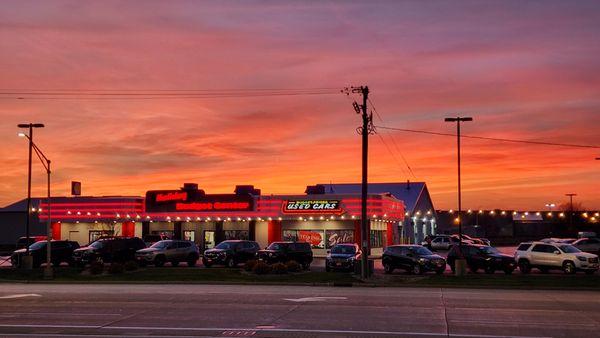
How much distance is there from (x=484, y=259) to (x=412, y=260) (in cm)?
427

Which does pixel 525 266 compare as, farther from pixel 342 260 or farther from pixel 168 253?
pixel 168 253

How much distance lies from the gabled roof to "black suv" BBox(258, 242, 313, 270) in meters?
39.2

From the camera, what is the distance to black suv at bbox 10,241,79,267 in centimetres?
4869

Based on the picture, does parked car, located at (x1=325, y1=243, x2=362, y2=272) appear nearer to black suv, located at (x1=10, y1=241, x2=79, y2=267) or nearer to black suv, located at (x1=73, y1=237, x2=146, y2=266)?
black suv, located at (x1=73, y1=237, x2=146, y2=266)

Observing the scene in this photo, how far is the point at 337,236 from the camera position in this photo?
60000 millimetres

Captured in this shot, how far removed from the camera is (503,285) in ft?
102

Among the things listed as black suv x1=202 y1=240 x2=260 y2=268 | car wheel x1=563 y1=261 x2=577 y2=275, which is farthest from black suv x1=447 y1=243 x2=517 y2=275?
black suv x1=202 y1=240 x2=260 y2=268

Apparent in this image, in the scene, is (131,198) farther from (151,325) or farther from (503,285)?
(151,325)

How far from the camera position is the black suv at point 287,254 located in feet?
145

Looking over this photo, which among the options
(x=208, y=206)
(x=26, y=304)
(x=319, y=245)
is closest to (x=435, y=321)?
(x=26, y=304)

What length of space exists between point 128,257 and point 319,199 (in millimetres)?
17391

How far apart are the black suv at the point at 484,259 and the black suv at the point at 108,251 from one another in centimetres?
2208

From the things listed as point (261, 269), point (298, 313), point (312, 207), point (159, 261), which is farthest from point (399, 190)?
point (298, 313)

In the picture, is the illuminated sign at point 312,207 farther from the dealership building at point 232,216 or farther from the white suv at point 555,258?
the white suv at point 555,258
